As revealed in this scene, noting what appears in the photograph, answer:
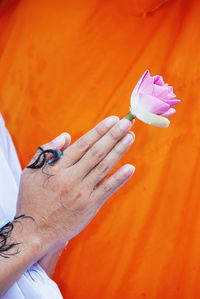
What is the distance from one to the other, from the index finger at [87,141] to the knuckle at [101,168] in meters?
0.04

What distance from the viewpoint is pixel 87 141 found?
0.65 meters

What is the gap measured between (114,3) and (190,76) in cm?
33

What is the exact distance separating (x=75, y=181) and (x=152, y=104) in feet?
0.68

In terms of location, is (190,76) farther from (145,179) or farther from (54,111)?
(54,111)

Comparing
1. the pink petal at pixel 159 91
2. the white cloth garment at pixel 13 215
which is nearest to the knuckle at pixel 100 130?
the pink petal at pixel 159 91

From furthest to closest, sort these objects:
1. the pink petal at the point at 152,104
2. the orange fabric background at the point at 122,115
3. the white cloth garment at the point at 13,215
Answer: the orange fabric background at the point at 122,115 < the white cloth garment at the point at 13,215 < the pink petal at the point at 152,104

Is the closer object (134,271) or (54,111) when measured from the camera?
(134,271)

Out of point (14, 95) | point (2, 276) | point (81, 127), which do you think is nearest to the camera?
point (2, 276)

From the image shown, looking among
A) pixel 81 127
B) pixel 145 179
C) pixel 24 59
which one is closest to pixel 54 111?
pixel 81 127

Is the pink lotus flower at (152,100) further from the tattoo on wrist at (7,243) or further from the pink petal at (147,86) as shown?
the tattoo on wrist at (7,243)

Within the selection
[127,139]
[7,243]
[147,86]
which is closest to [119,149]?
[127,139]

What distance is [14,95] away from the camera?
44.1 inches

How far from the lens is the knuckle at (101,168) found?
64 centimetres

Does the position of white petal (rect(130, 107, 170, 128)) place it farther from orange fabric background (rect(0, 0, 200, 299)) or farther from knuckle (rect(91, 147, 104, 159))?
orange fabric background (rect(0, 0, 200, 299))
